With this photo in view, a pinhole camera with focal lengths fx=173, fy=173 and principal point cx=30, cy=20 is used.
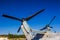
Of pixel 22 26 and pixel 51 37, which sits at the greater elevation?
pixel 22 26

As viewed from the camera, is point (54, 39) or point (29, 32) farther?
point (29, 32)

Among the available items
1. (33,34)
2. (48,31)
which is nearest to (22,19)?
(33,34)

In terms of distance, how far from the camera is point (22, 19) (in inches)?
1940

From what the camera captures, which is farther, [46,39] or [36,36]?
[36,36]

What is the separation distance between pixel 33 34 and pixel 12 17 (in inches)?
307

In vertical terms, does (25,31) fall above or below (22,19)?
below

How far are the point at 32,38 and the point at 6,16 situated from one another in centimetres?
951

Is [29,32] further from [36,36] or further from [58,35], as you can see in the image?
[58,35]

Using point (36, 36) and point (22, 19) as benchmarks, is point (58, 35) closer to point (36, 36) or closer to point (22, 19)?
point (36, 36)

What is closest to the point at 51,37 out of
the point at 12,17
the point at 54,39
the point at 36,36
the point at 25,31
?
the point at 54,39

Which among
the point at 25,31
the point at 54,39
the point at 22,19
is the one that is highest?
the point at 22,19

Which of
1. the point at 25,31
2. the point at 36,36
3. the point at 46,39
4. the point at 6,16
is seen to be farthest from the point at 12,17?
the point at 46,39

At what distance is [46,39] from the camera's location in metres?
44.0

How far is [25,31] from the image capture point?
4841cm
